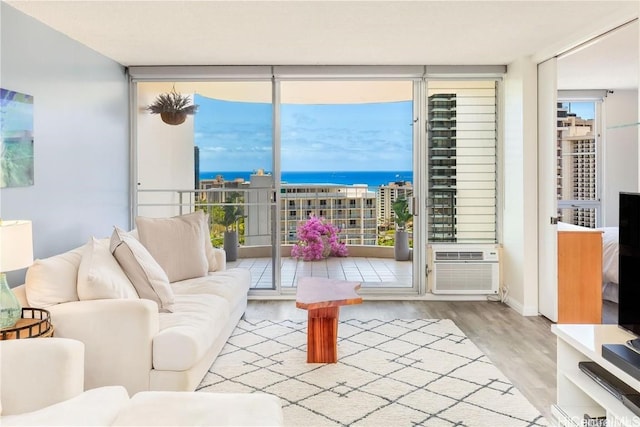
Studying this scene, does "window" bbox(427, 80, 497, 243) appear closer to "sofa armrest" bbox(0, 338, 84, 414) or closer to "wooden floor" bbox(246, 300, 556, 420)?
"wooden floor" bbox(246, 300, 556, 420)

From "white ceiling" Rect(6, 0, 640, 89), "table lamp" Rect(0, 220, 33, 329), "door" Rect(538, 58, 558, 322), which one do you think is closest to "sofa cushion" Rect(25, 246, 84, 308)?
"table lamp" Rect(0, 220, 33, 329)

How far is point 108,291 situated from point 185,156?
3.10 m

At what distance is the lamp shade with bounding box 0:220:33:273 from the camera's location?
254 centimetres

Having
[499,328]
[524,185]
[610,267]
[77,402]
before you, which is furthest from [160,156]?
[610,267]

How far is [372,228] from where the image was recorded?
862 cm

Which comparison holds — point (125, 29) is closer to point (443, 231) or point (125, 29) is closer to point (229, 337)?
point (229, 337)

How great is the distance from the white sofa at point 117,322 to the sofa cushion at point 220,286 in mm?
573

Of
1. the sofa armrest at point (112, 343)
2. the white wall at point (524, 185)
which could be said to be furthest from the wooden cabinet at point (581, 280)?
the sofa armrest at point (112, 343)

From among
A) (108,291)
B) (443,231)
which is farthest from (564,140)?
(108,291)

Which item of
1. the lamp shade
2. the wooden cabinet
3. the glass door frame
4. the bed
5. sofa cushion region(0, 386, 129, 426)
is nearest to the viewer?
sofa cushion region(0, 386, 129, 426)

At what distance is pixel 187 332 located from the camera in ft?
9.72

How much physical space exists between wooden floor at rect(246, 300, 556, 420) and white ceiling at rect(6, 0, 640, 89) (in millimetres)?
2340

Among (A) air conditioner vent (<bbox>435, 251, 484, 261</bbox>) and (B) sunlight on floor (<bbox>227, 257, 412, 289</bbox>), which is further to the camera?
(B) sunlight on floor (<bbox>227, 257, 412, 289</bbox>)

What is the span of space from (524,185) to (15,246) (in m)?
4.22
